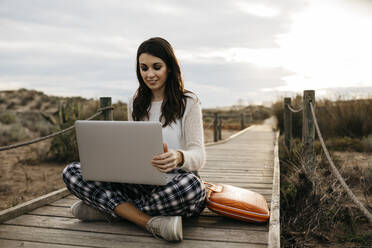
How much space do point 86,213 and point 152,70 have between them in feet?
3.57

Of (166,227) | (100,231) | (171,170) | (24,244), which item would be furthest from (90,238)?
(171,170)

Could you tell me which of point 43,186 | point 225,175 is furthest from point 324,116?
point 43,186

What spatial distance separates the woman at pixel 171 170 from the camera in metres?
2.02

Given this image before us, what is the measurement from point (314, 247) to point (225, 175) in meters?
1.46

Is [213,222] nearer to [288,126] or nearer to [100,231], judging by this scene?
[100,231]

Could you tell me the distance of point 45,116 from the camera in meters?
14.6

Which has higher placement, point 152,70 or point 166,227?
point 152,70

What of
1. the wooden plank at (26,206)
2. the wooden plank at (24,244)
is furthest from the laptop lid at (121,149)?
the wooden plank at (26,206)

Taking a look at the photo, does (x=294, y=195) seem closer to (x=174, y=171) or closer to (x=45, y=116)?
(x=174, y=171)

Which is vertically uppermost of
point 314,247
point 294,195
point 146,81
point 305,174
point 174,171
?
point 146,81

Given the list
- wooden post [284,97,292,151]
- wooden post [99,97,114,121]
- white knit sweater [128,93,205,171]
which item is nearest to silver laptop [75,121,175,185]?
white knit sweater [128,93,205,171]

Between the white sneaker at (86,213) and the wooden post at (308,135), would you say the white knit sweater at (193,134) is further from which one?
the wooden post at (308,135)

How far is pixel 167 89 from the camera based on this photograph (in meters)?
2.30

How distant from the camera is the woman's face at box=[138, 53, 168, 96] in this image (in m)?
2.14
